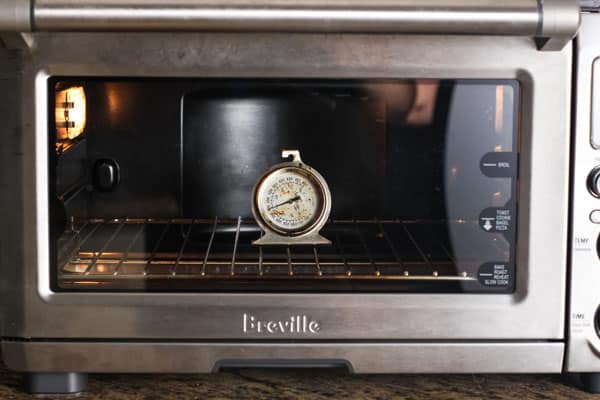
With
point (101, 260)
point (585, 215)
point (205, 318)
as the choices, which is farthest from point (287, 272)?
point (585, 215)

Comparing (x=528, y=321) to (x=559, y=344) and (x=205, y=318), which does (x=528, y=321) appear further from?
(x=205, y=318)

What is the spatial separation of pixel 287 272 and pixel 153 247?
15 cm

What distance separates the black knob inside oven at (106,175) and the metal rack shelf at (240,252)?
41 millimetres

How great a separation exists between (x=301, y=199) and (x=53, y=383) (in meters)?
0.34

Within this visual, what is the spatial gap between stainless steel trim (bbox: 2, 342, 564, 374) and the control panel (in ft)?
0.10

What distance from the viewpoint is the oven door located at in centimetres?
104

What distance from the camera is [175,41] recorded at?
104 cm

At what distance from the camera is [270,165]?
110 cm

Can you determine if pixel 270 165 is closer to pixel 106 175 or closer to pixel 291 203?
pixel 291 203

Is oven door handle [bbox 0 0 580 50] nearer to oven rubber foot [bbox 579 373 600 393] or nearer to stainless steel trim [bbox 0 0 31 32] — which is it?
stainless steel trim [bbox 0 0 31 32]

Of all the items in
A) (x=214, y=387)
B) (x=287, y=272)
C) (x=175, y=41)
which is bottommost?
(x=214, y=387)

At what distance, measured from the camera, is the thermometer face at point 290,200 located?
3.61ft

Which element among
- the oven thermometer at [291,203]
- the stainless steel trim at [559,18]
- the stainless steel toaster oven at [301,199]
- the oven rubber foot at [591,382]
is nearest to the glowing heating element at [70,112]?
the stainless steel toaster oven at [301,199]

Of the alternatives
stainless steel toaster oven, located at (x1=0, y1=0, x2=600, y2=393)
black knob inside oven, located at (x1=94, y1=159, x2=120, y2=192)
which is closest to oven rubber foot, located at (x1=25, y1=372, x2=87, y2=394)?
stainless steel toaster oven, located at (x1=0, y1=0, x2=600, y2=393)
